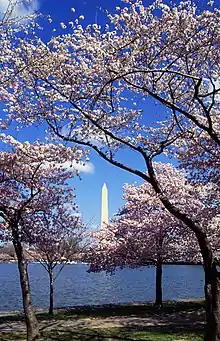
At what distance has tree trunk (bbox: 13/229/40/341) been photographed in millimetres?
9023

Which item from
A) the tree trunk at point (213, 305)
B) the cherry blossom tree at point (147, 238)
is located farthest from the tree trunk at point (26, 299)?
the cherry blossom tree at point (147, 238)

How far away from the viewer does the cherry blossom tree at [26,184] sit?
9.27 meters

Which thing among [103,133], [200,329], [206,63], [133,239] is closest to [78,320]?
[200,329]

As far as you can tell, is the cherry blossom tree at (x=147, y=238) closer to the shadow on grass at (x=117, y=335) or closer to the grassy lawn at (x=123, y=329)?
the grassy lawn at (x=123, y=329)

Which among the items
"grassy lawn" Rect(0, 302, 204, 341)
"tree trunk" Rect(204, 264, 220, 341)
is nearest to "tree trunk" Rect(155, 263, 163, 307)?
"grassy lawn" Rect(0, 302, 204, 341)

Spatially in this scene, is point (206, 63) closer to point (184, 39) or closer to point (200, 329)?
point (184, 39)

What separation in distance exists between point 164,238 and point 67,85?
36.5 feet

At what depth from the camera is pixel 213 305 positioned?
24.0 ft

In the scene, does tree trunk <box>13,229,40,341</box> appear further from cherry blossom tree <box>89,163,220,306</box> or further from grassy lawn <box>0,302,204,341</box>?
cherry blossom tree <box>89,163,220,306</box>

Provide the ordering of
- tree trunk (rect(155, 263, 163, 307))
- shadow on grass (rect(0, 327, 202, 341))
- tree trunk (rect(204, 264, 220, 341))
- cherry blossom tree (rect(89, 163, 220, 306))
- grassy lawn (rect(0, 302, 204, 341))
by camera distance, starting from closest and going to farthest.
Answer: tree trunk (rect(204, 264, 220, 341)) < shadow on grass (rect(0, 327, 202, 341)) < grassy lawn (rect(0, 302, 204, 341)) < cherry blossom tree (rect(89, 163, 220, 306)) < tree trunk (rect(155, 263, 163, 307))

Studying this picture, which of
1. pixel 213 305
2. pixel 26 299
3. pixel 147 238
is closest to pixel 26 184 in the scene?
pixel 26 299

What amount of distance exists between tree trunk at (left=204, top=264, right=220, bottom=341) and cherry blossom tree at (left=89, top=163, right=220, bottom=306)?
8.58 metres

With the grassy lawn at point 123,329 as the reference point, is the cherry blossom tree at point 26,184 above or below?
above

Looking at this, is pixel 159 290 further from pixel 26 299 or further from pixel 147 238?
pixel 26 299
